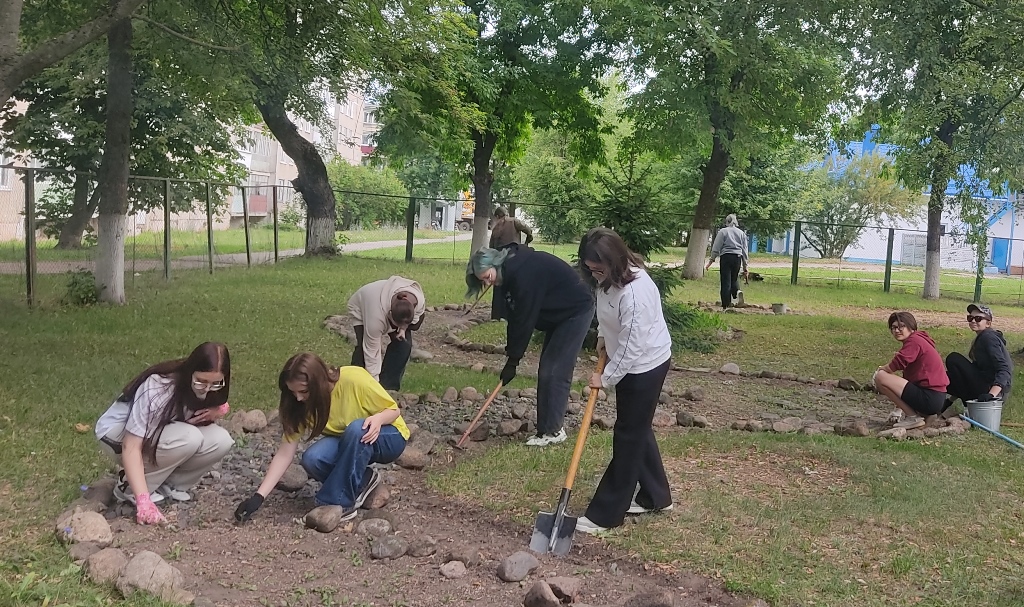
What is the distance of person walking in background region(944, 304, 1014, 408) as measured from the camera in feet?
23.2

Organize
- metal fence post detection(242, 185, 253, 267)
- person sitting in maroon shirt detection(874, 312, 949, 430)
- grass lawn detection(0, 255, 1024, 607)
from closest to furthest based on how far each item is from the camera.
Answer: grass lawn detection(0, 255, 1024, 607), person sitting in maroon shirt detection(874, 312, 949, 430), metal fence post detection(242, 185, 253, 267)

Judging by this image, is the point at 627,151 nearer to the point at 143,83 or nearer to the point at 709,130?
the point at 709,130

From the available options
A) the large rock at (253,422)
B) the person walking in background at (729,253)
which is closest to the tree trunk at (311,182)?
the person walking in background at (729,253)

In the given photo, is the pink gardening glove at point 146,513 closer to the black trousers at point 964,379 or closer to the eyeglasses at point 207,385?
the eyeglasses at point 207,385

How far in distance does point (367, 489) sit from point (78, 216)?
A: 37.3ft

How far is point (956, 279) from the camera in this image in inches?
1104

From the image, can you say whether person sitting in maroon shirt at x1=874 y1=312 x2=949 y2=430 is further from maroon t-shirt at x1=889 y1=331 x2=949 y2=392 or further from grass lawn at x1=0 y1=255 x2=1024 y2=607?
grass lawn at x1=0 y1=255 x2=1024 y2=607

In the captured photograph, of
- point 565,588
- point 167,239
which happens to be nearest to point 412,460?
point 565,588

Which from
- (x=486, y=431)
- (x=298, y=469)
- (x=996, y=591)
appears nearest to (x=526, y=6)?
(x=486, y=431)

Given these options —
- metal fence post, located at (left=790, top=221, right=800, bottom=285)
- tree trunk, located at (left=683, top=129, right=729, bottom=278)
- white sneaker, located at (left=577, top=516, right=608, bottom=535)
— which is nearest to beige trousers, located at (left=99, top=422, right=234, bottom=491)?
white sneaker, located at (left=577, top=516, right=608, bottom=535)

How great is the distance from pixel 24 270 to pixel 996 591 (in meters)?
10.8

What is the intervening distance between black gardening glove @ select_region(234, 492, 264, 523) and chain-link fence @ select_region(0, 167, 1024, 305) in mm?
6434

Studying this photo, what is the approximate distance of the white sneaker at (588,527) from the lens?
15.0ft

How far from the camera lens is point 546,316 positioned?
619 centimetres
